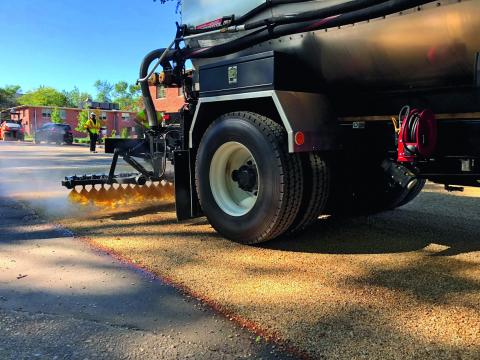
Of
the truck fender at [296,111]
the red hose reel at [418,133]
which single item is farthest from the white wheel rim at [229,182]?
the red hose reel at [418,133]

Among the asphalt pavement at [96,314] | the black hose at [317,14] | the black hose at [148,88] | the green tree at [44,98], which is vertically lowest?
the asphalt pavement at [96,314]

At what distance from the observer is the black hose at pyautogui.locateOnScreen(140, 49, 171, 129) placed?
5.63 m

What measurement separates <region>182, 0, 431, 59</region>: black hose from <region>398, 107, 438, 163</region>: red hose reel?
83cm

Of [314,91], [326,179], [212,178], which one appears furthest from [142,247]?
[314,91]

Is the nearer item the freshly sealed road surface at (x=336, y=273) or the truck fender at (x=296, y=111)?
the freshly sealed road surface at (x=336, y=273)

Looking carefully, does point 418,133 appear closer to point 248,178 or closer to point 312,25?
point 312,25

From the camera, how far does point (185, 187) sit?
4941 millimetres

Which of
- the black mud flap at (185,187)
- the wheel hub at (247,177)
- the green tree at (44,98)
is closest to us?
the wheel hub at (247,177)

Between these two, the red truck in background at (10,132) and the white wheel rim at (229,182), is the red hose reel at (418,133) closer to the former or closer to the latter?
the white wheel rim at (229,182)

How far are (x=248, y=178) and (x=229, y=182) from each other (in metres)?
0.40

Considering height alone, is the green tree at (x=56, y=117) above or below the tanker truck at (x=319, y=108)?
above

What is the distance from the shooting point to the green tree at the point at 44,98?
9281 cm

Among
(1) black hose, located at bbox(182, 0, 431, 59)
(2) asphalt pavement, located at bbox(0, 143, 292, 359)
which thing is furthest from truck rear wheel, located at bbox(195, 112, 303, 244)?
(2) asphalt pavement, located at bbox(0, 143, 292, 359)

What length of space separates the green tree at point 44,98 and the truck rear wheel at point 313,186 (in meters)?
95.9
